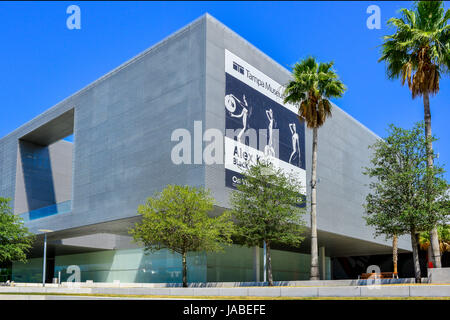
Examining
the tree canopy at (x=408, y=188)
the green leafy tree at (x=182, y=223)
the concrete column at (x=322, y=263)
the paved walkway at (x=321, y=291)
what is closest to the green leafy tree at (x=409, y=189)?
the tree canopy at (x=408, y=188)

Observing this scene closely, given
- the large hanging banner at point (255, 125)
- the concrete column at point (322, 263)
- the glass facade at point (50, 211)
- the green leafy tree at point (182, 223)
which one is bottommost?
the concrete column at point (322, 263)

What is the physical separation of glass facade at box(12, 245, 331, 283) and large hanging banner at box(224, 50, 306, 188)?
7.81 metres

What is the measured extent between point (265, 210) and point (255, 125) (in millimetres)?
9135

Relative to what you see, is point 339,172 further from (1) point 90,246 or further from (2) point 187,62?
(1) point 90,246

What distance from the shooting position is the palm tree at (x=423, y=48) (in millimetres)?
26109

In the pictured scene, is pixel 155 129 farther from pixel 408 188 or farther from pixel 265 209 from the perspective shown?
pixel 408 188

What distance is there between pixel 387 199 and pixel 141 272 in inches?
959

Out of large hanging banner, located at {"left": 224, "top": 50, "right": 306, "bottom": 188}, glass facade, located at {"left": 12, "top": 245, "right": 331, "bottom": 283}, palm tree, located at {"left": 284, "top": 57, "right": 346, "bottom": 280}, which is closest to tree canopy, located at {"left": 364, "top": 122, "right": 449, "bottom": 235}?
palm tree, located at {"left": 284, "top": 57, "right": 346, "bottom": 280}

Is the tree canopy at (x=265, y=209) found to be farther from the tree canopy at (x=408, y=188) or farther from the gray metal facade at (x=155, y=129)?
the tree canopy at (x=408, y=188)

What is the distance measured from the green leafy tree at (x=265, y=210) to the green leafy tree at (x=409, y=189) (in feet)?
17.5

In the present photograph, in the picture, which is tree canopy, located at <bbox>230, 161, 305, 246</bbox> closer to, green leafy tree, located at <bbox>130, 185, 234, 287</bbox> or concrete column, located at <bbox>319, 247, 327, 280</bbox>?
green leafy tree, located at <bbox>130, 185, 234, 287</bbox>

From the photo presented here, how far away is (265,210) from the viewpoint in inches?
1180
